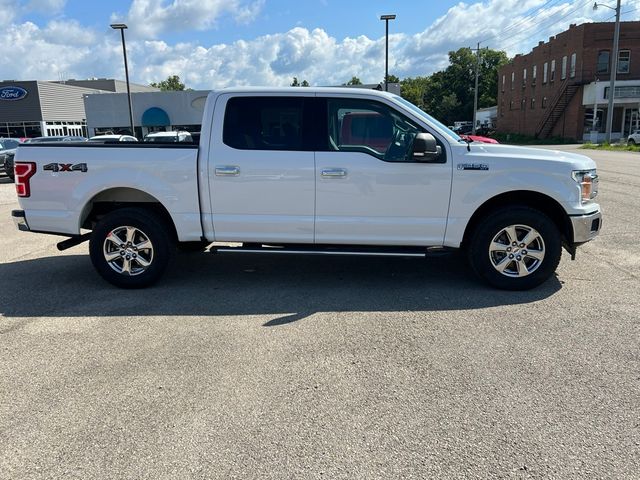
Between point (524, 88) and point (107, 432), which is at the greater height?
point (524, 88)

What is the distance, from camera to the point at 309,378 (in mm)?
3756

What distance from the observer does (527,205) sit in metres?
5.54

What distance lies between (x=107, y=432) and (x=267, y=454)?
3.28 feet

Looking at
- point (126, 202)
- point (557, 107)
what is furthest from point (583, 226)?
point (557, 107)

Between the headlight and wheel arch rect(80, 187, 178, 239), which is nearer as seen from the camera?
the headlight

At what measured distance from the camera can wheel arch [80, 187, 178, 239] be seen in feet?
18.9

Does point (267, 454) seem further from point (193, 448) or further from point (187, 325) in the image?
point (187, 325)

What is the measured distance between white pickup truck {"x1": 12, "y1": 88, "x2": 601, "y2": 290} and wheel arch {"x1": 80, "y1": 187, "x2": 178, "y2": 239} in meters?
0.11

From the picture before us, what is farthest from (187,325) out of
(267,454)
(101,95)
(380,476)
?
(101,95)

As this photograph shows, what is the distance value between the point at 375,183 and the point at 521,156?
4.87 ft

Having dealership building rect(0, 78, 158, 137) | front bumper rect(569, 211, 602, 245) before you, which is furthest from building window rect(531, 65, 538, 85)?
front bumper rect(569, 211, 602, 245)

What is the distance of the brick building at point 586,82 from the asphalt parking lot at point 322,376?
1797 inches

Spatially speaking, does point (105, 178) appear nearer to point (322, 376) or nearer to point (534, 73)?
point (322, 376)

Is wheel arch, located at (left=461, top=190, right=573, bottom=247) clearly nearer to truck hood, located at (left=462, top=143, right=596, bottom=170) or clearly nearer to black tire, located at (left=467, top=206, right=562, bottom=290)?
black tire, located at (left=467, top=206, right=562, bottom=290)
